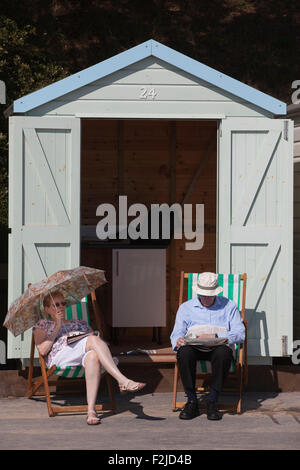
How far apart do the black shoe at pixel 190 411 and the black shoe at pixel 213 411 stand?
0.28 feet

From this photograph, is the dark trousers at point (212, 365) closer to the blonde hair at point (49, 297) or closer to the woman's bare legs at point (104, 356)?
the woman's bare legs at point (104, 356)

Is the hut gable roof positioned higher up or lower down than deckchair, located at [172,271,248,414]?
higher up

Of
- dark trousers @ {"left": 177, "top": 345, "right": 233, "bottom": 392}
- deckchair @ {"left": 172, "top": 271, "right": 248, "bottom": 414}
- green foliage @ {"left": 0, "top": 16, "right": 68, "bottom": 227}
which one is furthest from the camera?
green foliage @ {"left": 0, "top": 16, "right": 68, "bottom": 227}

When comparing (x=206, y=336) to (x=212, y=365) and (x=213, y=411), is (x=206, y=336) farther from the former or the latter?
(x=213, y=411)

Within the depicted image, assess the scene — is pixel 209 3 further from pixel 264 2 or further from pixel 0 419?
pixel 0 419

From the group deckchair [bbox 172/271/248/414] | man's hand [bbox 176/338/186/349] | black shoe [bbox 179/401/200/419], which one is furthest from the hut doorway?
black shoe [bbox 179/401/200/419]

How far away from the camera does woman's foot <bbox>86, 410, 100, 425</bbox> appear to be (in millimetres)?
6223

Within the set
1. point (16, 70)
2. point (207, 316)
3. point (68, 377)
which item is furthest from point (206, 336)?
point (16, 70)

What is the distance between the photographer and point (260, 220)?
736 cm

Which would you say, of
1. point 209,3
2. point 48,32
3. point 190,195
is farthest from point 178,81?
point 209,3

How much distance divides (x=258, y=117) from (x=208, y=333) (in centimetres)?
182

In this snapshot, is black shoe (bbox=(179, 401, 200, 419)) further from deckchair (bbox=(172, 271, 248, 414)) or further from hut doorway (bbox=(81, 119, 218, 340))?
hut doorway (bbox=(81, 119, 218, 340))

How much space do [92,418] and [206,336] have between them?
1.07 m

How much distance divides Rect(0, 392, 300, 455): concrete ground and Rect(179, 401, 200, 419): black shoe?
0.16 ft
